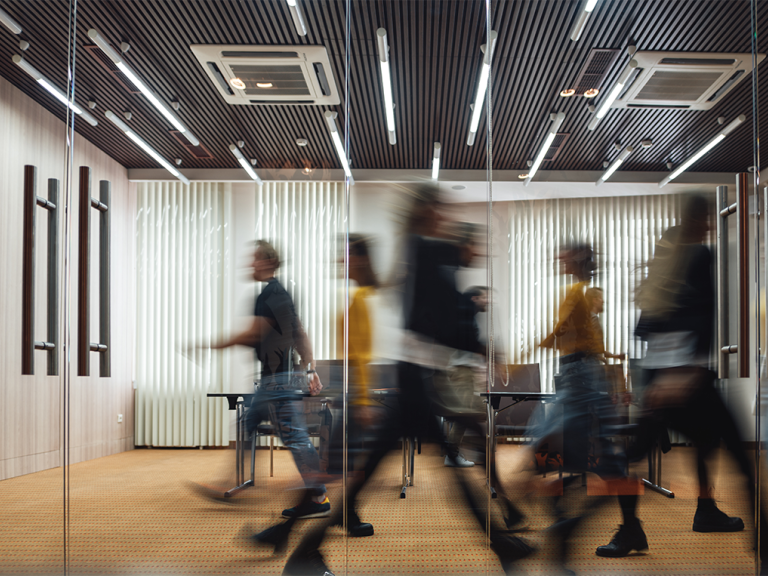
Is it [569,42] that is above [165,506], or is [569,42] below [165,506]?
above

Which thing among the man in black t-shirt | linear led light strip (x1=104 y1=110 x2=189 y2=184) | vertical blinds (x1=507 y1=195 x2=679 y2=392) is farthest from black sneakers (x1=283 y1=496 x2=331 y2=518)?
linear led light strip (x1=104 y1=110 x2=189 y2=184)

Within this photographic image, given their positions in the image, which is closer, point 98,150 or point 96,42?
point 98,150

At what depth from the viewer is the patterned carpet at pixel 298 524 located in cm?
208

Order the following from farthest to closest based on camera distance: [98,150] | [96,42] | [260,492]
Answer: [96,42], [98,150], [260,492]

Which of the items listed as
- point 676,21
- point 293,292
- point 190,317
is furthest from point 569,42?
point 190,317

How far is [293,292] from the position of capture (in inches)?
85.0

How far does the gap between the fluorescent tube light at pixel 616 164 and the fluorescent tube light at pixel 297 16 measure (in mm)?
1775

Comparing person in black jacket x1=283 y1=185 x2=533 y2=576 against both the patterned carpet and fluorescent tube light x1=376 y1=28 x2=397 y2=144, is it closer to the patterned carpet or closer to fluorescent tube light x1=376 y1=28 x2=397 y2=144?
the patterned carpet

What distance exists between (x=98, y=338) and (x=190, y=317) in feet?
1.51

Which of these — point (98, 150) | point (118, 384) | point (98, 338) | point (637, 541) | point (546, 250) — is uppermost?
point (98, 150)

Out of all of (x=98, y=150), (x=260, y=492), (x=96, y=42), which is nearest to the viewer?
(x=260, y=492)

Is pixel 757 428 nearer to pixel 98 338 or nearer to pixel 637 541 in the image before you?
pixel 637 541

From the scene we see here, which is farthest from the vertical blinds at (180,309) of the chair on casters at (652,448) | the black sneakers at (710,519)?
→ the black sneakers at (710,519)

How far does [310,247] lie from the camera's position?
7.18 feet
